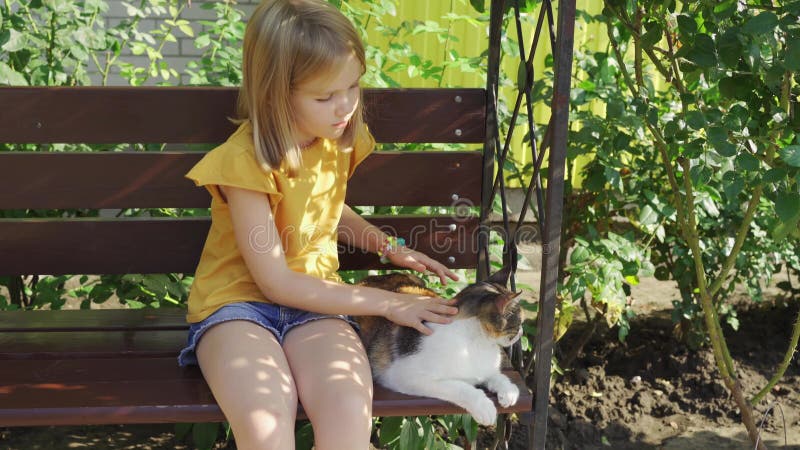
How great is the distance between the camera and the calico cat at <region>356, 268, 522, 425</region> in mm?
2220

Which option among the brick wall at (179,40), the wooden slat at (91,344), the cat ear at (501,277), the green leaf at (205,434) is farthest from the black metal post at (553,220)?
the brick wall at (179,40)

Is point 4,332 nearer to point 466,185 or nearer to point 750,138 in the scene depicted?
point 466,185

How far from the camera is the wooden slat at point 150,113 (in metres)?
2.73

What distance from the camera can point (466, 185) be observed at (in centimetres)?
298

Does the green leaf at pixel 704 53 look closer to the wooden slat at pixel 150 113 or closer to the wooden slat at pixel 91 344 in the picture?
the wooden slat at pixel 150 113

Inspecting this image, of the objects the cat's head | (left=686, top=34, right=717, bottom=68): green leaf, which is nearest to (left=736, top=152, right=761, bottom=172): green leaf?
(left=686, top=34, right=717, bottom=68): green leaf

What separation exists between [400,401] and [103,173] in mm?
1272

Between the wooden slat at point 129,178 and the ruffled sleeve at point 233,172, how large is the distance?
0.51 meters

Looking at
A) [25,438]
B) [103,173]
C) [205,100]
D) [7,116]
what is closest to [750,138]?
[205,100]

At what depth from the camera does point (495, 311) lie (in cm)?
228

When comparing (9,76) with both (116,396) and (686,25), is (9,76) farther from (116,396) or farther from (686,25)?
(686,25)

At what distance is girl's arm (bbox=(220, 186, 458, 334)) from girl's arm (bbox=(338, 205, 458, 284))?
1.34ft

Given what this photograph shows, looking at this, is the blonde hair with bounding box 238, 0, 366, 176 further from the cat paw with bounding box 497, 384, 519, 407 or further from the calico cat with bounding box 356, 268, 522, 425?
the cat paw with bounding box 497, 384, 519, 407

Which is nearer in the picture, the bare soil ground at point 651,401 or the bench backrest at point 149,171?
the bench backrest at point 149,171
